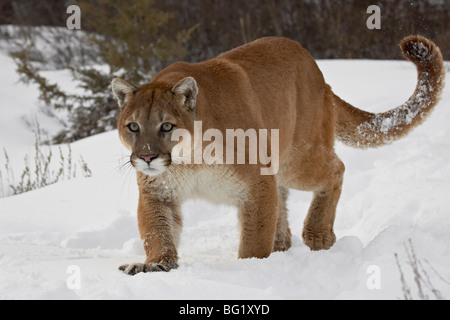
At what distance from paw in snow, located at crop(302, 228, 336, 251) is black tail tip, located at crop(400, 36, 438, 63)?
1.41 meters

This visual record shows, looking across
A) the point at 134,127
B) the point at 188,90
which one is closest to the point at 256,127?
the point at 188,90

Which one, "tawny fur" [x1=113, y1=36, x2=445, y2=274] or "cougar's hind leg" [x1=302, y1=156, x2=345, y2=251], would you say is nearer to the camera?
"tawny fur" [x1=113, y1=36, x2=445, y2=274]

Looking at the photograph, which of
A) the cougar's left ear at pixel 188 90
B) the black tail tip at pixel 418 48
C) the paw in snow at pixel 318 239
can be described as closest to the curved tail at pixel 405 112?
the black tail tip at pixel 418 48

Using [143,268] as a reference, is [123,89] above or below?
above

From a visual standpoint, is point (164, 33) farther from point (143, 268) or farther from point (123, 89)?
point (143, 268)

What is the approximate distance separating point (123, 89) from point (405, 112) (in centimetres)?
219

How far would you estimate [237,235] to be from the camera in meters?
5.20

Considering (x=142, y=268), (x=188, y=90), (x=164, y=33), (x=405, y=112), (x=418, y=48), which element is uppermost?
(x=164, y=33)

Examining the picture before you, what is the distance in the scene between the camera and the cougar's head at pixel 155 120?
3.49 metres

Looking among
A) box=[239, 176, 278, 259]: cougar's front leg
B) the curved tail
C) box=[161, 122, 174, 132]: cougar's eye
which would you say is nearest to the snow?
box=[239, 176, 278, 259]: cougar's front leg

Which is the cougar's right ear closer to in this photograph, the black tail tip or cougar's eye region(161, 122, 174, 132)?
cougar's eye region(161, 122, 174, 132)

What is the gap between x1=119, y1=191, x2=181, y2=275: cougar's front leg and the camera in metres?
3.74
